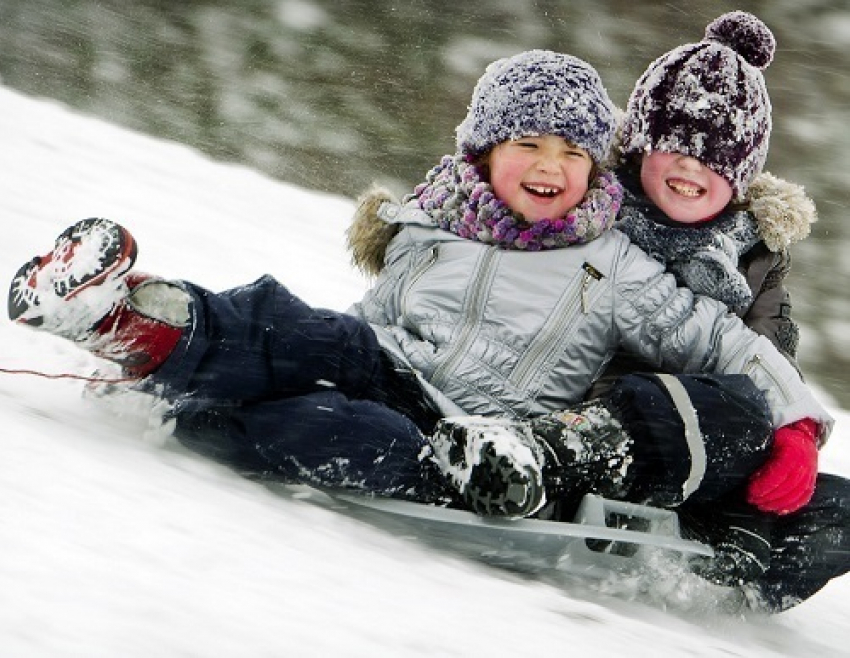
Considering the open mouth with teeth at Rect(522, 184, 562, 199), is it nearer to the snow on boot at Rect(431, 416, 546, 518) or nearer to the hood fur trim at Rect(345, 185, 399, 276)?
the hood fur trim at Rect(345, 185, 399, 276)

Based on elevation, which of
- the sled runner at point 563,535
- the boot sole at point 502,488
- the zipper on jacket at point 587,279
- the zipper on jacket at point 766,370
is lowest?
the sled runner at point 563,535

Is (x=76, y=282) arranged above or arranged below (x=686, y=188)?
below

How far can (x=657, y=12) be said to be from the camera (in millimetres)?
9281

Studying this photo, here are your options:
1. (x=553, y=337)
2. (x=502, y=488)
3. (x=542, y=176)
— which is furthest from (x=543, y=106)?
(x=502, y=488)

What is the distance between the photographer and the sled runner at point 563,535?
179cm

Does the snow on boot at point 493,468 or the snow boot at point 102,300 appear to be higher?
the snow boot at point 102,300

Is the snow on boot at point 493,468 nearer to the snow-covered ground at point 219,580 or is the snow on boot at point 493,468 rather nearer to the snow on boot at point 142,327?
the snow-covered ground at point 219,580

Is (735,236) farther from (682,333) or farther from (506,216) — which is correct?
(506,216)

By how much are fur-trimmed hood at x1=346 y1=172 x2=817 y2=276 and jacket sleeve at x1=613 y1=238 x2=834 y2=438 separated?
0.94 ft

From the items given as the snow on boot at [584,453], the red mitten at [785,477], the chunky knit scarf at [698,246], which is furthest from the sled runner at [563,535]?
the chunky knit scarf at [698,246]

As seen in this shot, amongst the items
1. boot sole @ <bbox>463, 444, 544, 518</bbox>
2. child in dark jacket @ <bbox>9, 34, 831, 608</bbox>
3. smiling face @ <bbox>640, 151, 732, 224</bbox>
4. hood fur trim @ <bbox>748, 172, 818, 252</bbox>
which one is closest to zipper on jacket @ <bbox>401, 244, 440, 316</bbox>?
child in dark jacket @ <bbox>9, 34, 831, 608</bbox>

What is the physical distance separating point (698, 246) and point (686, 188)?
147mm

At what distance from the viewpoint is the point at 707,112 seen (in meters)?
2.39

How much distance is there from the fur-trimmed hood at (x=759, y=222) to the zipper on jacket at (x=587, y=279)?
17.1 inches
